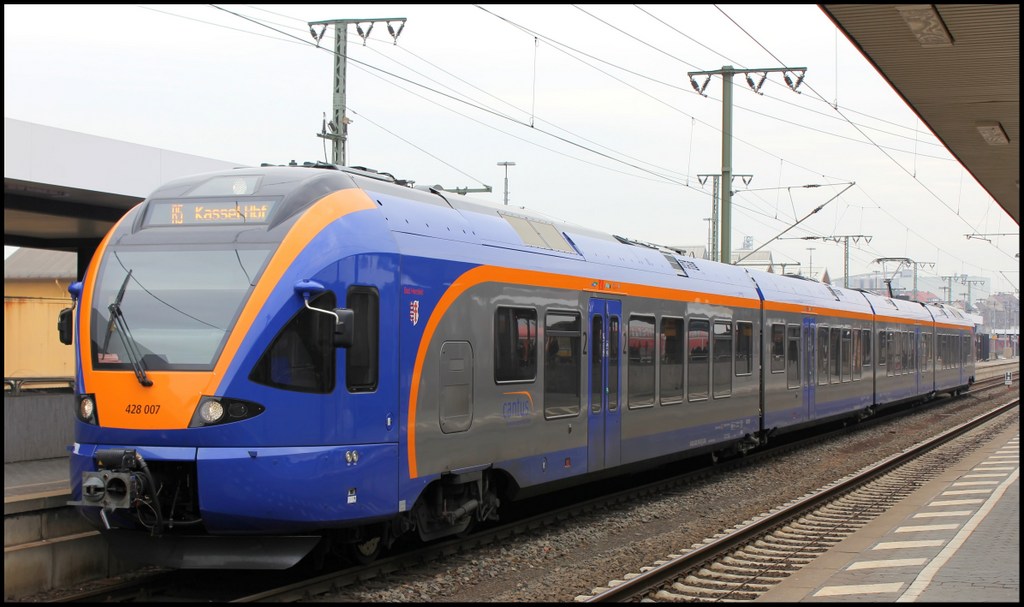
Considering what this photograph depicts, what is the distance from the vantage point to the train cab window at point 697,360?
50.0 ft

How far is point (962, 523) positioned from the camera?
11656 millimetres

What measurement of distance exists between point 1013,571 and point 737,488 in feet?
22.7

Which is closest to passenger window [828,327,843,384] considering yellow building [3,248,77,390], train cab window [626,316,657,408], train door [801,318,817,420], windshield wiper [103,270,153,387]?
train door [801,318,817,420]

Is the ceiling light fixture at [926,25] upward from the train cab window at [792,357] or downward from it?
upward

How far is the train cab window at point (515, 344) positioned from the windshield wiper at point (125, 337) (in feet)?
11.8

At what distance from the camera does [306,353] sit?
331 inches

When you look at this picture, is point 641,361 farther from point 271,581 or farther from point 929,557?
point 271,581

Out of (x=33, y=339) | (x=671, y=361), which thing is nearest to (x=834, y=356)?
(x=671, y=361)

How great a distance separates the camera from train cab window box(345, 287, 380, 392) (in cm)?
864

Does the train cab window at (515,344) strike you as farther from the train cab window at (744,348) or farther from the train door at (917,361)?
the train door at (917,361)

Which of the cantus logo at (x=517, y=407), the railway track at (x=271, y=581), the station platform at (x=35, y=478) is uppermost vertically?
the cantus logo at (x=517, y=407)

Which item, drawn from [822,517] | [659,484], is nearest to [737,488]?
[659,484]

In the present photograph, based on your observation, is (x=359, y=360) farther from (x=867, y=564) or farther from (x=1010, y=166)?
(x=1010, y=166)

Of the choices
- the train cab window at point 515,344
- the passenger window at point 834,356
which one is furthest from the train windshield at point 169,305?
the passenger window at point 834,356
